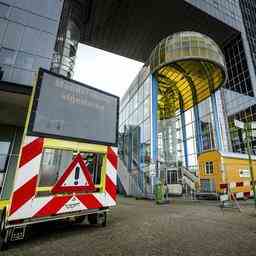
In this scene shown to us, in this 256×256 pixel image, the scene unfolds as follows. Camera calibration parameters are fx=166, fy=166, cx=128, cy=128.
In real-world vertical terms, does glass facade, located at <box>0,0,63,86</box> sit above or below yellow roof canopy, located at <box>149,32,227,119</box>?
below

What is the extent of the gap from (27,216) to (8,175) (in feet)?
20.4

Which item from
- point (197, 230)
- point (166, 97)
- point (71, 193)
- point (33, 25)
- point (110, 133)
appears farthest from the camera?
point (166, 97)

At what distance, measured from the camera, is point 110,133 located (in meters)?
4.03

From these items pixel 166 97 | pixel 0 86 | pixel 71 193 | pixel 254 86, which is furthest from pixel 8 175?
pixel 254 86

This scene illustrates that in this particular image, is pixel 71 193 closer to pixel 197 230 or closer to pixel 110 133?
pixel 110 133

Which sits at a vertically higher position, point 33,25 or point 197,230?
point 33,25

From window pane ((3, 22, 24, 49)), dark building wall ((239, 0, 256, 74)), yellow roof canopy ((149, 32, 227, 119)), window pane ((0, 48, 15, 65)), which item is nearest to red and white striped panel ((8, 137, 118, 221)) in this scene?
window pane ((0, 48, 15, 65))

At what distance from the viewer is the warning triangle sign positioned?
3148mm

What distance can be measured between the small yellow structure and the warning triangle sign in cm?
1122

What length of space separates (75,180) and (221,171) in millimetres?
11732

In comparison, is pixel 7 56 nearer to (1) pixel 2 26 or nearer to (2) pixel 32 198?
(1) pixel 2 26

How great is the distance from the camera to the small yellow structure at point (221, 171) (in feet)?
39.2

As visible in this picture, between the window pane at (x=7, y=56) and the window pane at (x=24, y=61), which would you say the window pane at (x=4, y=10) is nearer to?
the window pane at (x=7, y=56)

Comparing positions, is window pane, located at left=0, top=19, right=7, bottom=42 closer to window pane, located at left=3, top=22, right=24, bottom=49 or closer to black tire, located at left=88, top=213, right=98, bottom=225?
window pane, located at left=3, top=22, right=24, bottom=49
